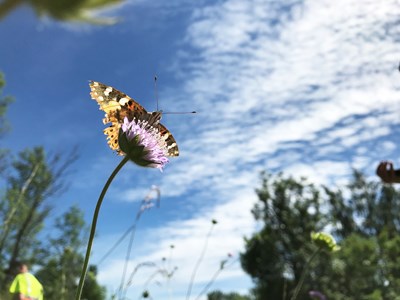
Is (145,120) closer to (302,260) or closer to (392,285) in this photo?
(392,285)

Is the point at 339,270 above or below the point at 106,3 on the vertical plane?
above

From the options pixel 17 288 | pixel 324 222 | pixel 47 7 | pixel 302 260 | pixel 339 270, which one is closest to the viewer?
pixel 47 7

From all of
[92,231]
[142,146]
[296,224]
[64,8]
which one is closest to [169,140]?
[142,146]

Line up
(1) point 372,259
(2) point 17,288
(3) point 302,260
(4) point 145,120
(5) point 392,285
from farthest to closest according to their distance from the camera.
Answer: (3) point 302,260, (1) point 372,259, (5) point 392,285, (4) point 145,120, (2) point 17,288

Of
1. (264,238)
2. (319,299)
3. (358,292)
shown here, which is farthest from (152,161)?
(264,238)

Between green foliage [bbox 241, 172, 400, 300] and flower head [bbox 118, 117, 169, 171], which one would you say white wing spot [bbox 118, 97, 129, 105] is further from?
green foliage [bbox 241, 172, 400, 300]

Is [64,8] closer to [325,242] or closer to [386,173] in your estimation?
[386,173]

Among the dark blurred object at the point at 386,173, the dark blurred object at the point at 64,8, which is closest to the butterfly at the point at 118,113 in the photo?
the dark blurred object at the point at 386,173
